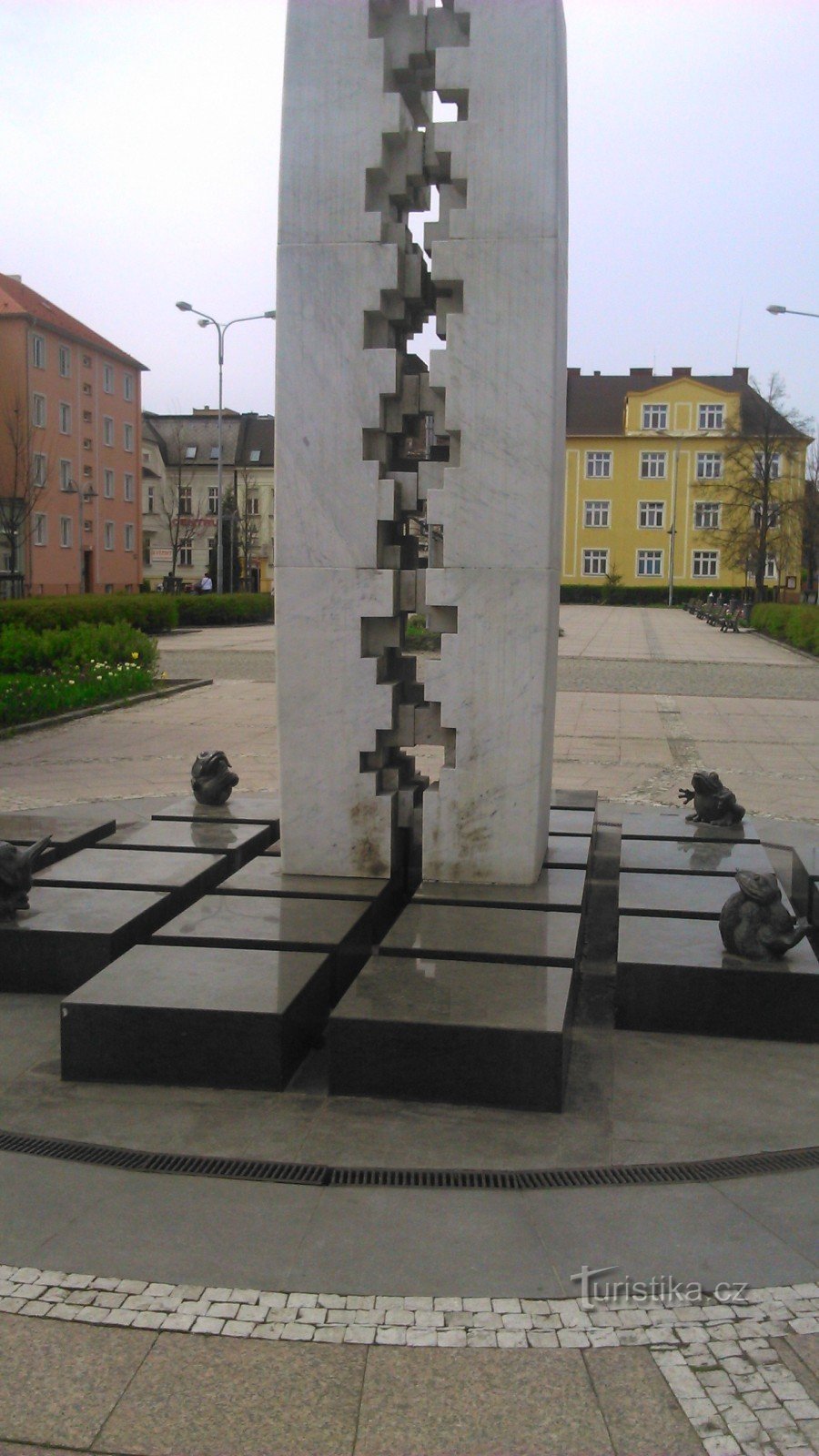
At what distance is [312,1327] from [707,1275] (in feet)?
3.76

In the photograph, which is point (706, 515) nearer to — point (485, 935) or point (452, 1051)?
point (485, 935)

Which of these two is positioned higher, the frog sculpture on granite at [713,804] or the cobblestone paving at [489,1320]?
the frog sculpture on granite at [713,804]

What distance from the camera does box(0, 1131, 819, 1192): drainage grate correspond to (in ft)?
14.1

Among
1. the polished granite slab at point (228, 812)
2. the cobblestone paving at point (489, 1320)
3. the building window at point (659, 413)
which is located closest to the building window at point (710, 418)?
the building window at point (659, 413)

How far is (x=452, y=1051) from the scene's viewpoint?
4910mm

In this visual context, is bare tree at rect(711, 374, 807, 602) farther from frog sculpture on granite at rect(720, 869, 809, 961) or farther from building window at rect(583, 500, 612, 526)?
frog sculpture on granite at rect(720, 869, 809, 961)

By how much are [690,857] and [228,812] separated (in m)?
3.03

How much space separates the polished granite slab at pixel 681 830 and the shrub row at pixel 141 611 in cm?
1932

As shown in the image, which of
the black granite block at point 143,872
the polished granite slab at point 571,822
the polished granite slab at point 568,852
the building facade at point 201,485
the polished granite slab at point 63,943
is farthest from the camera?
the building facade at point 201,485

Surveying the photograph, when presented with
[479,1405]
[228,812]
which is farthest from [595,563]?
[479,1405]

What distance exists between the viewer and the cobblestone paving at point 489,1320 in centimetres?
328

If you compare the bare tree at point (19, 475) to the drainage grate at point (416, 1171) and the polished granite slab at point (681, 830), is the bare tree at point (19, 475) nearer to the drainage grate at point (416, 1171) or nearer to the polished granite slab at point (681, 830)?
the polished granite slab at point (681, 830)

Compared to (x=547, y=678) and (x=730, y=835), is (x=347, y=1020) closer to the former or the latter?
(x=547, y=678)

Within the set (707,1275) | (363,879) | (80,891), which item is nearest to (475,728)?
(363,879)
